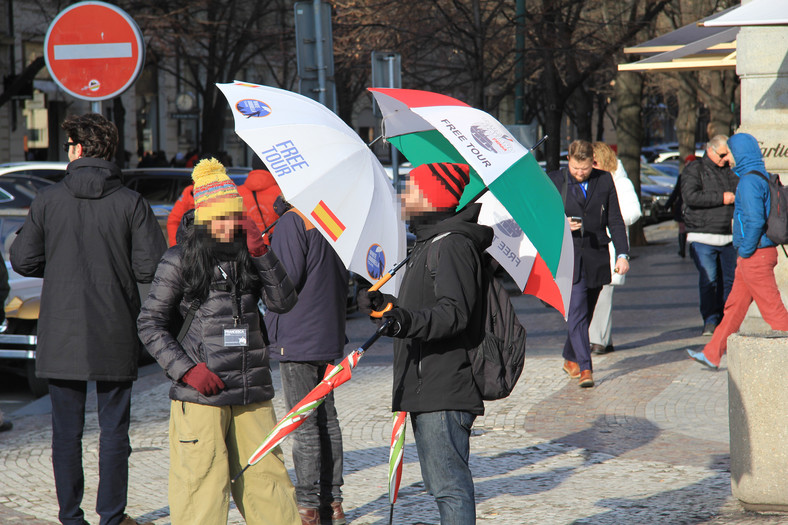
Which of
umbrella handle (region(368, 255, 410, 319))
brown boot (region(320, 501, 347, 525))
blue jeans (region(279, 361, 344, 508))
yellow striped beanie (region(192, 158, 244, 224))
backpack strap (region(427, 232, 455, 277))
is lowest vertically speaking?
brown boot (region(320, 501, 347, 525))

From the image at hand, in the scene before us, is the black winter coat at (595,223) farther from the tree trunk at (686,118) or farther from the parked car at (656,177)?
the parked car at (656,177)

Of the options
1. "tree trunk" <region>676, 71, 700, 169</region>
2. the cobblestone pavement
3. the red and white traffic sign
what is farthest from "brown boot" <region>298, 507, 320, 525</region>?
"tree trunk" <region>676, 71, 700, 169</region>

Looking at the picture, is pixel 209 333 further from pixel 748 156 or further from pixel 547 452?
pixel 748 156

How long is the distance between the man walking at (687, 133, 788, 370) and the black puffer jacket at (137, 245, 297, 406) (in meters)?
4.15

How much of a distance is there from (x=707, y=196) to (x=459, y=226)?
692 centimetres

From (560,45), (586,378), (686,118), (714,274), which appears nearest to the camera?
(586,378)

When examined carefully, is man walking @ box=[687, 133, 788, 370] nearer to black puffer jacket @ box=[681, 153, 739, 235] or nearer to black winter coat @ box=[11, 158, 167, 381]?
black puffer jacket @ box=[681, 153, 739, 235]

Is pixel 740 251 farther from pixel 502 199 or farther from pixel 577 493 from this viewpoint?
pixel 502 199

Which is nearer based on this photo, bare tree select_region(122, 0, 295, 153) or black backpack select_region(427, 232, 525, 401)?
black backpack select_region(427, 232, 525, 401)

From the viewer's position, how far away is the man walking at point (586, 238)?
810cm

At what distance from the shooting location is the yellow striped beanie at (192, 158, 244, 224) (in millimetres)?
3947

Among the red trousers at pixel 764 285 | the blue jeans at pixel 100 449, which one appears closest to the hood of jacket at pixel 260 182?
the blue jeans at pixel 100 449

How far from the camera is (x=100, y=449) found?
477cm

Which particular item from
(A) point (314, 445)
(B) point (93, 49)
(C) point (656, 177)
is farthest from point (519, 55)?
(C) point (656, 177)
